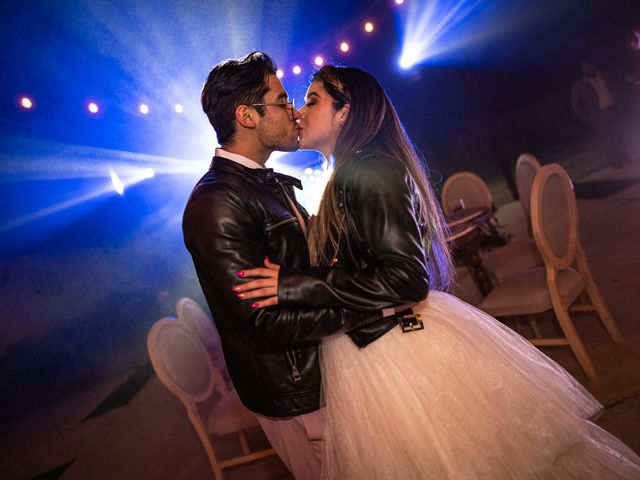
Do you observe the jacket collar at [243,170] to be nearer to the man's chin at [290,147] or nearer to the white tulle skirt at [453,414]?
the man's chin at [290,147]

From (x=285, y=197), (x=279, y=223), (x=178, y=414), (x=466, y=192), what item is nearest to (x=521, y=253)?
(x=466, y=192)

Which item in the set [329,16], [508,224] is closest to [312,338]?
[508,224]

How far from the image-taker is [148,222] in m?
6.99

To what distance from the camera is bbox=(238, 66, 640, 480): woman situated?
1286mm

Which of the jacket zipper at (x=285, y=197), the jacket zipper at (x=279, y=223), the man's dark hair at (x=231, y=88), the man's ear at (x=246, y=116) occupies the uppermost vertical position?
the man's dark hair at (x=231, y=88)

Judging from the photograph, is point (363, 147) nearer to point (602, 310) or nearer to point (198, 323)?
point (198, 323)

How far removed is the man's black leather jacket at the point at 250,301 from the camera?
1366 millimetres

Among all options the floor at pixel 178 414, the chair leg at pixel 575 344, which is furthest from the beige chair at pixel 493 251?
the chair leg at pixel 575 344

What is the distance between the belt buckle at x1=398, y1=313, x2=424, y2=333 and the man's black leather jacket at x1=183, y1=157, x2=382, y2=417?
124mm

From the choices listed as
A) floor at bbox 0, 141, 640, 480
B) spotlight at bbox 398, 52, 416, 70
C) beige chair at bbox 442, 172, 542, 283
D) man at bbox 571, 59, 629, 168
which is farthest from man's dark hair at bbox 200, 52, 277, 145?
spotlight at bbox 398, 52, 416, 70

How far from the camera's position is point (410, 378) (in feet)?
4.50

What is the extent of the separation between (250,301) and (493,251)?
→ 3.24 m

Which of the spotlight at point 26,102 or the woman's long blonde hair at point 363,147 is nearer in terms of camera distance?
the woman's long blonde hair at point 363,147

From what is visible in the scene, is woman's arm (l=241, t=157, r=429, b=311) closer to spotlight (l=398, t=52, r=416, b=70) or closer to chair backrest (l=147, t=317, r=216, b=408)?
chair backrest (l=147, t=317, r=216, b=408)
